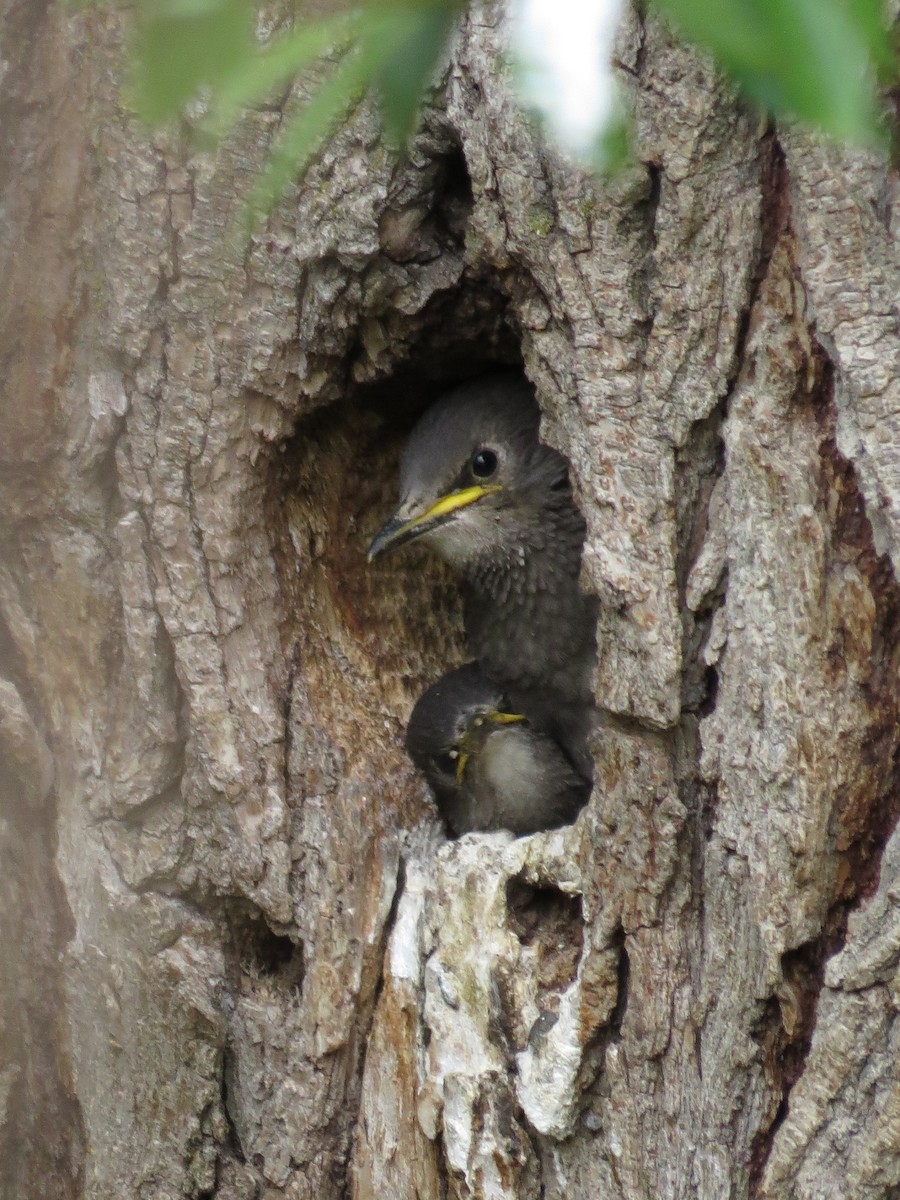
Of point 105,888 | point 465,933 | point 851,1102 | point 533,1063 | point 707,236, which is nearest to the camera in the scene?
point 851,1102

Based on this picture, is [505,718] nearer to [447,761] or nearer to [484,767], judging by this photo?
[484,767]

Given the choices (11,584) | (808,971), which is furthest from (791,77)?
(11,584)

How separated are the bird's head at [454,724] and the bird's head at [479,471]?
0.40 metres

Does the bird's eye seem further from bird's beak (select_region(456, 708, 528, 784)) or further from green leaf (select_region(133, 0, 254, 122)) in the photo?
green leaf (select_region(133, 0, 254, 122))

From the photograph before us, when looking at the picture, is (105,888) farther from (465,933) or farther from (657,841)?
(657,841)

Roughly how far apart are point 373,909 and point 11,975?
102cm

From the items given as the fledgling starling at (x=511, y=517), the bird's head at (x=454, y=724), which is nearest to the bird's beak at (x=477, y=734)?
the bird's head at (x=454, y=724)

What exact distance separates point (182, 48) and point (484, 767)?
2.88 meters

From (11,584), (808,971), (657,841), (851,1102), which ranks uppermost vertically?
(11,584)

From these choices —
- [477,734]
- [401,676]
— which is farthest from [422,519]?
[477,734]

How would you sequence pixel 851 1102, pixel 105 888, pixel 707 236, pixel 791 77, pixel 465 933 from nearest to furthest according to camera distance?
1. pixel 791 77
2. pixel 851 1102
3. pixel 707 236
4. pixel 465 933
5. pixel 105 888

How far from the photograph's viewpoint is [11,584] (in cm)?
341

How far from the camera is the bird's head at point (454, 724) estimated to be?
3.70 metres

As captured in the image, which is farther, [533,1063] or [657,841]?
[533,1063]
